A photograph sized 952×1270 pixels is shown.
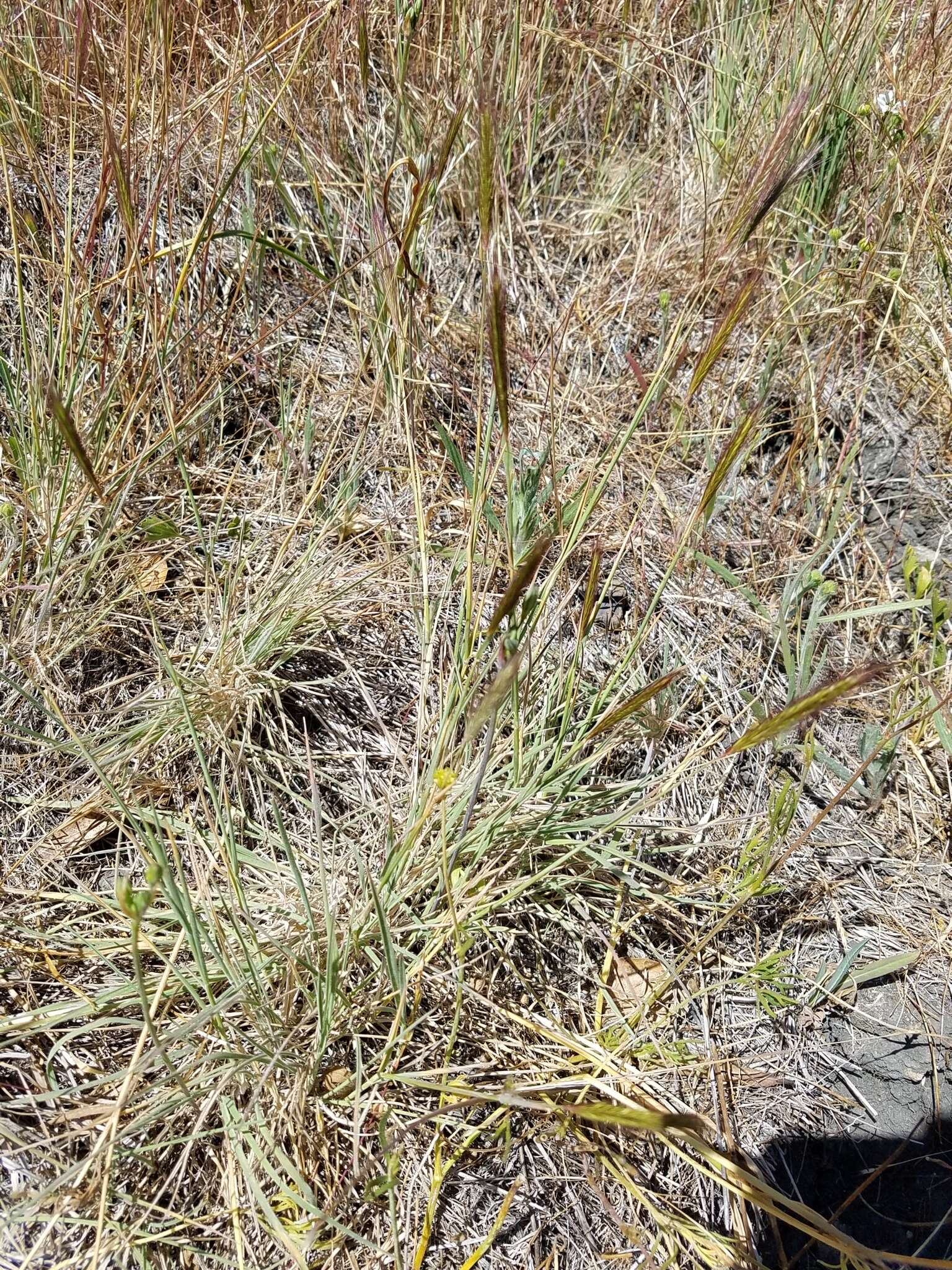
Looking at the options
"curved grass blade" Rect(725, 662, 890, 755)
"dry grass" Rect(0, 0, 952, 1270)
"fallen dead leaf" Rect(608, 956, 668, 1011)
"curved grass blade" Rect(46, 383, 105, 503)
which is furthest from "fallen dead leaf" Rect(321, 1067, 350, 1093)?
"curved grass blade" Rect(46, 383, 105, 503)

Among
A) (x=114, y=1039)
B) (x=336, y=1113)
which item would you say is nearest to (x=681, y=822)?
(x=336, y=1113)

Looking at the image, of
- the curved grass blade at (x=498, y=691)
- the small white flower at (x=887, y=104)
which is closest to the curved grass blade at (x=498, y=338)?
the curved grass blade at (x=498, y=691)

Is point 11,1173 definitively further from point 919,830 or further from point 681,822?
point 919,830

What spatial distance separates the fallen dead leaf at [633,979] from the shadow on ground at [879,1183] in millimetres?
274

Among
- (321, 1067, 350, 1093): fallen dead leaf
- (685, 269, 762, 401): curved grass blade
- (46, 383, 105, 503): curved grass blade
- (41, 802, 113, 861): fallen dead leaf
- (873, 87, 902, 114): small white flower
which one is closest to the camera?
(46, 383, 105, 503): curved grass blade

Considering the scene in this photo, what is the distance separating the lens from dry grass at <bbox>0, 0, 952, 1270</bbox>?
44.9 inches

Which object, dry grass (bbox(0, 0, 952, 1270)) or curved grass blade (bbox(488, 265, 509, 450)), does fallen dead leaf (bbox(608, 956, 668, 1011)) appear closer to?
dry grass (bbox(0, 0, 952, 1270))

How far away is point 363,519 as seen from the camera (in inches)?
65.8

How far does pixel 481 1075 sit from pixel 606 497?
3.49 ft

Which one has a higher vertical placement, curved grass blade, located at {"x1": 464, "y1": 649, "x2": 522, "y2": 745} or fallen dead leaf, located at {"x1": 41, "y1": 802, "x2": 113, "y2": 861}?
curved grass blade, located at {"x1": 464, "y1": 649, "x2": 522, "y2": 745}

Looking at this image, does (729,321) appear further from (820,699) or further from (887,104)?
(887,104)

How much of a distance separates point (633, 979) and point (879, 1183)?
1.47 feet

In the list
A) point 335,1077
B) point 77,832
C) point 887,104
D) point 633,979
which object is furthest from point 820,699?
point 887,104

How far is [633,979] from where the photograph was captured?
1.38 m
